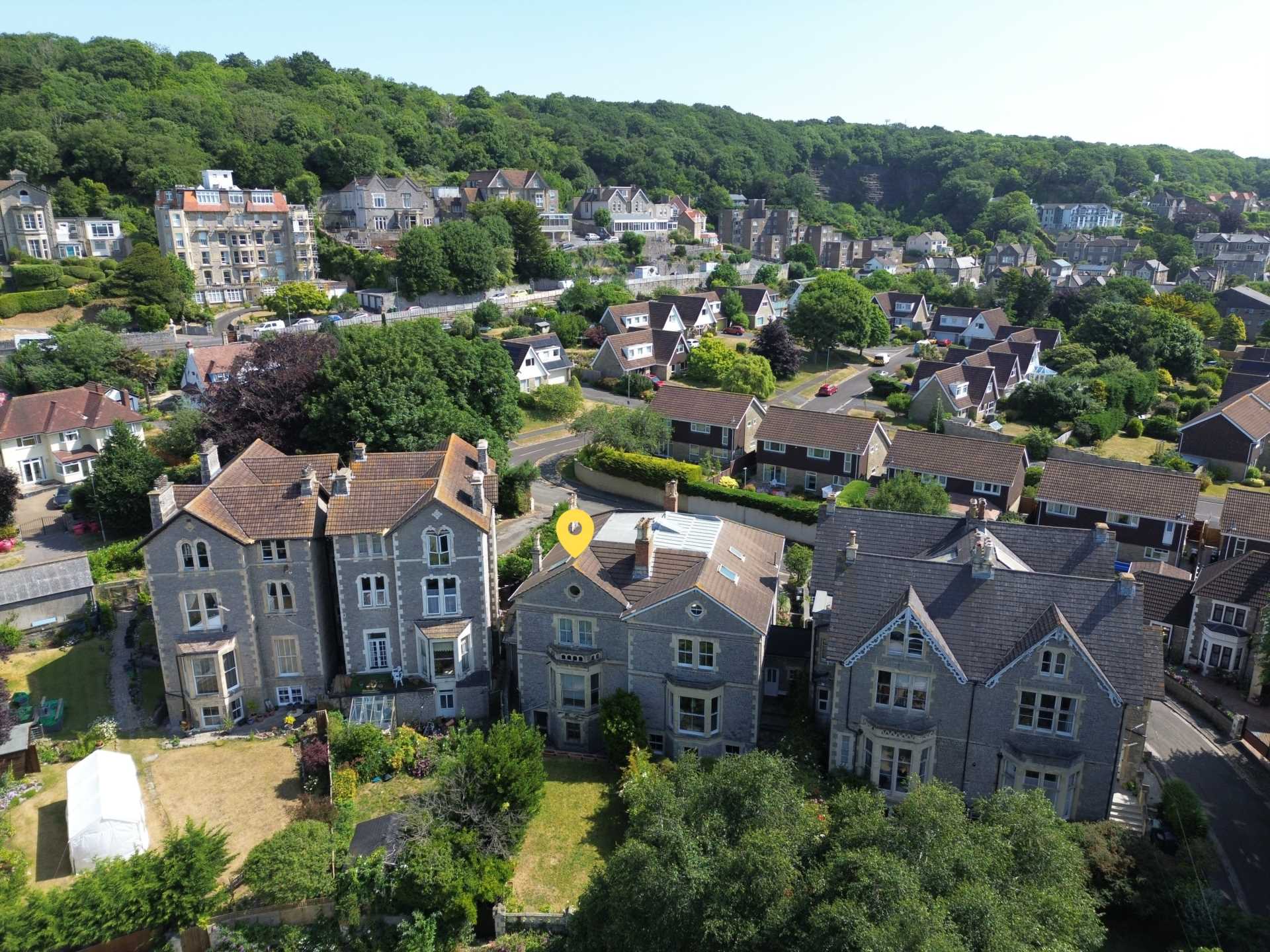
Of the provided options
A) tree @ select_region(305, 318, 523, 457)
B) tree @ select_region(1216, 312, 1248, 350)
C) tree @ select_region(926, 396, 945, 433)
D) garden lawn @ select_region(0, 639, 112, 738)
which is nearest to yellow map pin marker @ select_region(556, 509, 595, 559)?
tree @ select_region(305, 318, 523, 457)

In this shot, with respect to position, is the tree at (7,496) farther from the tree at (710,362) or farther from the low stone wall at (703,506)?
the tree at (710,362)

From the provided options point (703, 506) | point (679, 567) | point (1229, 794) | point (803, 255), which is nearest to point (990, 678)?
point (679, 567)

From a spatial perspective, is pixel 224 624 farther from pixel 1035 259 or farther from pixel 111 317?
pixel 1035 259

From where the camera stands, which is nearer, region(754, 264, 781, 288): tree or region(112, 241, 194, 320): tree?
region(112, 241, 194, 320): tree

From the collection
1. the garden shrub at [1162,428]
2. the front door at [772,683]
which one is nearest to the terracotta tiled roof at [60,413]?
the front door at [772,683]

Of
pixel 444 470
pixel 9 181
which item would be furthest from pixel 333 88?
pixel 444 470

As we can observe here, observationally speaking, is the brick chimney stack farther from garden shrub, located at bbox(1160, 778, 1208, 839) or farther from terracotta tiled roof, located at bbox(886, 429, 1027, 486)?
terracotta tiled roof, located at bbox(886, 429, 1027, 486)

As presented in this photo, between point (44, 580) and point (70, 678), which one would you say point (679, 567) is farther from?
point (44, 580)

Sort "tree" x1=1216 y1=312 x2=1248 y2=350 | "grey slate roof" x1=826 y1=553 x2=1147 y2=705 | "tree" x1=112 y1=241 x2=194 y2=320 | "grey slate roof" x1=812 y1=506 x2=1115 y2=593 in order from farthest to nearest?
"tree" x1=1216 y1=312 x2=1248 y2=350 < "tree" x1=112 y1=241 x2=194 y2=320 < "grey slate roof" x1=812 y1=506 x2=1115 y2=593 < "grey slate roof" x1=826 y1=553 x2=1147 y2=705
